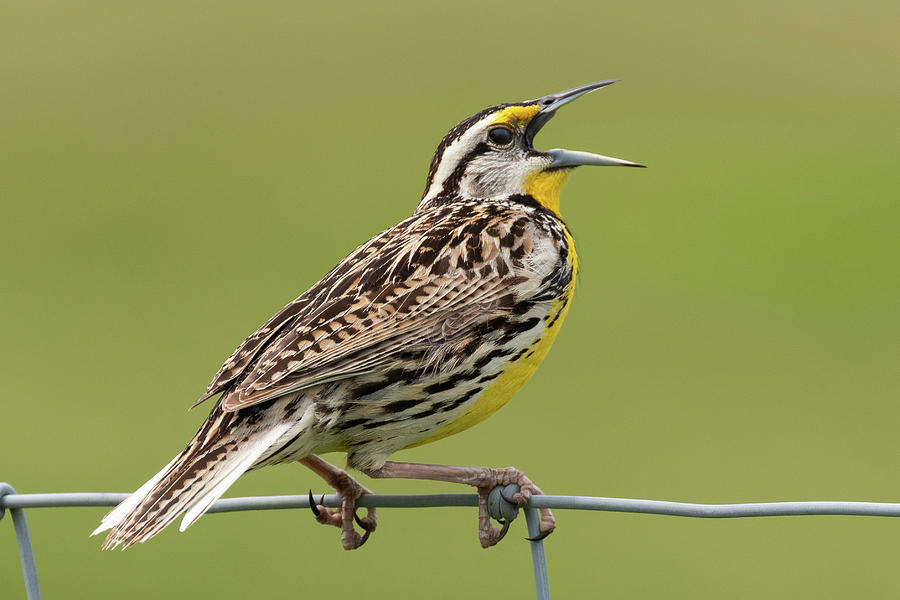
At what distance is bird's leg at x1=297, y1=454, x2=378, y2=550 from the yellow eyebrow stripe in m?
0.98

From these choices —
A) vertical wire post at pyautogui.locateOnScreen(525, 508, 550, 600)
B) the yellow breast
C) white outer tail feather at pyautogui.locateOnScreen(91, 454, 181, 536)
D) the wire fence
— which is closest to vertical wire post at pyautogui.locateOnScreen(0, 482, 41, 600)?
the wire fence

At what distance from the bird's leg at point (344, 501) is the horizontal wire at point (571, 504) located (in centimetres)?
10

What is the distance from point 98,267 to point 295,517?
401 cm

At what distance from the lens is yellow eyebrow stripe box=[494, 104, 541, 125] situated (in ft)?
12.6

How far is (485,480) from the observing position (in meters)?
3.28

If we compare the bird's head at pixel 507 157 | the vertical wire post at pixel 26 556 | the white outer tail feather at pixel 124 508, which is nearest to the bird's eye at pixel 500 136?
the bird's head at pixel 507 157

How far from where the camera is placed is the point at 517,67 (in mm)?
14383

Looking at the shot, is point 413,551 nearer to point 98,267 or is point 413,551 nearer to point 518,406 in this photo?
point 518,406

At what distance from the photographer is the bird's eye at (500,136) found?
3848 mm

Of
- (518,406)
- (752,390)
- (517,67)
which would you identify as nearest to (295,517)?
(518,406)

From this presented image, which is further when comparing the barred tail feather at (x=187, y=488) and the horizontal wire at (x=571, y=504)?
the barred tail feather at (x=187, y=488)

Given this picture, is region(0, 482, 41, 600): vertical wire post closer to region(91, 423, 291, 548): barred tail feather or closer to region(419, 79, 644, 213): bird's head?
region(91, 423, 291, 548): barred tail feather

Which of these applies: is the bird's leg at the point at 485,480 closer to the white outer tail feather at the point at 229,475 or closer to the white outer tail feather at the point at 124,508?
the white outer tail feather at the point at 229,475

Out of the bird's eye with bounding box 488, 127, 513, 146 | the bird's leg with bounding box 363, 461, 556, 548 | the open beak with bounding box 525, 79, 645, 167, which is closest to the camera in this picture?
the bird's leg with bounding box 363, 461, 556, 548
